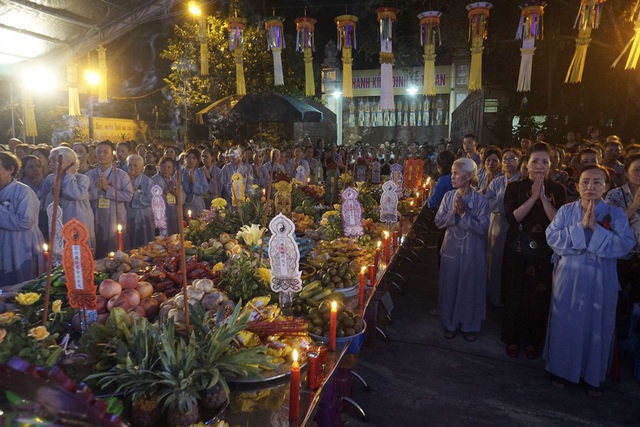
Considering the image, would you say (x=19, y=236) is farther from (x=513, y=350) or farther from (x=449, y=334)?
(x=513, y=350)

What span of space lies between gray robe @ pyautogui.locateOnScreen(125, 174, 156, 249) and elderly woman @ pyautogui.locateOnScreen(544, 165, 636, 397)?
17.0ft

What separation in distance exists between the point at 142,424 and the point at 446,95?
21.7 metres

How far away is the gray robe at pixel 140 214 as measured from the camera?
6.21m

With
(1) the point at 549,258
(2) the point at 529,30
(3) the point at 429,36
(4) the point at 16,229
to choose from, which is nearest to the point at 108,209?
(4) the point at 16,229

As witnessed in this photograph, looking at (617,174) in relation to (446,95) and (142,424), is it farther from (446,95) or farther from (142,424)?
(446,95)

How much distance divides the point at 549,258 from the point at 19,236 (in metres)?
5.29

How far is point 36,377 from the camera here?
94 cm

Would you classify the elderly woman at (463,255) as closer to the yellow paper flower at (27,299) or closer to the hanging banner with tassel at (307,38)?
the yellow paper flower at (27,299)

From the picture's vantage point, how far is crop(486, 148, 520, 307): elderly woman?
17.5ft

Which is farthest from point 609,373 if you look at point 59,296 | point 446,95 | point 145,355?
point 446,95

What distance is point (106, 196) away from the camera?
5727 millimetres

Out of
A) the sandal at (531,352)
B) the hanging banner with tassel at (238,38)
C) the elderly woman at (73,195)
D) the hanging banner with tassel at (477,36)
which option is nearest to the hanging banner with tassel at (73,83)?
the hanging banner with tassel at (238,38)

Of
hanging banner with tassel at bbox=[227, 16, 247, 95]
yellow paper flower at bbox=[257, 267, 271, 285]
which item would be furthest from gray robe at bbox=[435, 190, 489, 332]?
hanging banner with tassel at bbox=[227, 16, 247, 95]

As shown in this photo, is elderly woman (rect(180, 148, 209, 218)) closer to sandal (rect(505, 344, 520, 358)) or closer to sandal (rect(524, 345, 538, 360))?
sandal (rect(505, 344, 520, 358))
